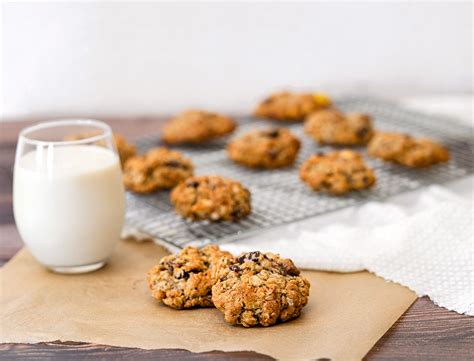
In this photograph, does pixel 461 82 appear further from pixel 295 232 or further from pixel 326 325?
pixel 326 325

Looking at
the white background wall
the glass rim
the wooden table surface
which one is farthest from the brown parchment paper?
the white background wall

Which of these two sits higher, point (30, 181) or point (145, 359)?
point (30, 181)

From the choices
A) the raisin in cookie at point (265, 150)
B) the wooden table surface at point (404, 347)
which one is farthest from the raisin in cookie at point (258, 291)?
the raisin in cookie at point (265, 150)

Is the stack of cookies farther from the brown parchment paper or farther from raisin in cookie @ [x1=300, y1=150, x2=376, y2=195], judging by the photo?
raisin in cookie @ [x1=300, y1=150, x2=376, y2=195]

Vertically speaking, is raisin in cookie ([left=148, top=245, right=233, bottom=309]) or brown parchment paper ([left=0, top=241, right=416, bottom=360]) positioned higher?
raisin in cookie ([left=148, top=245, right=233, bottom=309])

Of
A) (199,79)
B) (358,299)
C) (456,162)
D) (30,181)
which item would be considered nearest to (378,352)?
(358,299)
